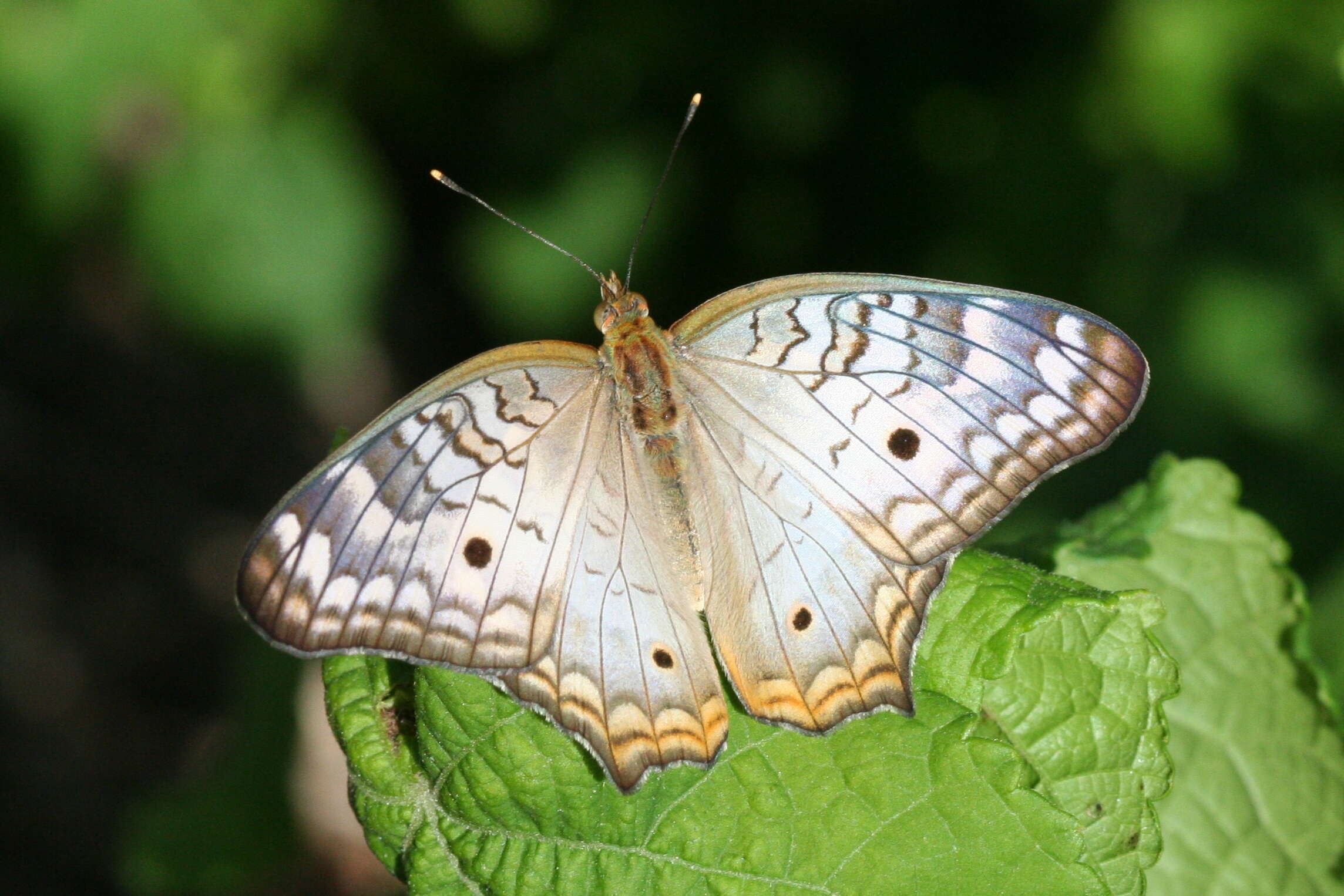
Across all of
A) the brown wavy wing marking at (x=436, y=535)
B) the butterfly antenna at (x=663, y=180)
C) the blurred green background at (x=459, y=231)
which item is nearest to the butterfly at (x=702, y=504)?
the brown wavy wing marking at (x=436, y=535)

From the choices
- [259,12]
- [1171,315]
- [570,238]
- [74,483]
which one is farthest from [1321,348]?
[74,483]

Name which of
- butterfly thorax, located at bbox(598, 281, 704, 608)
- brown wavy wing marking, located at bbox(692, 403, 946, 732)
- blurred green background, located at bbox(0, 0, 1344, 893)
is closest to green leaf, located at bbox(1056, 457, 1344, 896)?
brown wavy wing marking, located at bbox(692, 403, 946, 732)

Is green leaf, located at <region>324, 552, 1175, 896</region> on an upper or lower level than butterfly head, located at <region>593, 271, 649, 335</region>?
lower

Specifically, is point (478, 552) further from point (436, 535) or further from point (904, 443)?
point (904, 443)

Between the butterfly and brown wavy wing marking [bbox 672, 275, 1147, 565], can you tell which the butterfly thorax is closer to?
the butterfly

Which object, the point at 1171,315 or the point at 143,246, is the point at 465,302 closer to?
the point at 143,246

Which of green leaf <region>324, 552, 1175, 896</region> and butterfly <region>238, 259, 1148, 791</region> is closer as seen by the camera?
green leaf <region>324, 552, 1175, 896</region>

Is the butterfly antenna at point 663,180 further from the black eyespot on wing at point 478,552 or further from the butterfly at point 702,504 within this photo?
the black eyespot on wing at point 478,552
